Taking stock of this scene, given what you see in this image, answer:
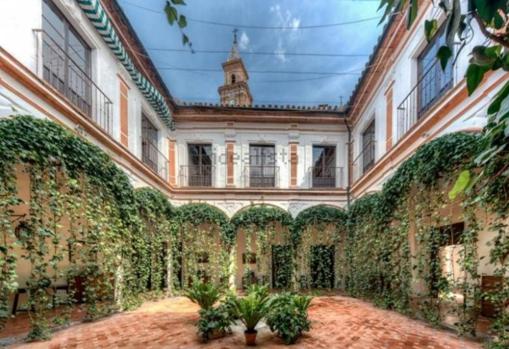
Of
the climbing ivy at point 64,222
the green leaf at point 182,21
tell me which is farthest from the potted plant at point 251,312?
the green leaf at point 182,21

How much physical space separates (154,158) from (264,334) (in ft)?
21.7

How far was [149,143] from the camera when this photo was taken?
29.5 ft

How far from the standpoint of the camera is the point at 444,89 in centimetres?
542

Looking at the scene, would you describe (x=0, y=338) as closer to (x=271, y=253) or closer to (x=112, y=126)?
(x=112, y=126)

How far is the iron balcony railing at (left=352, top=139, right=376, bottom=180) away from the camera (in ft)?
29.2

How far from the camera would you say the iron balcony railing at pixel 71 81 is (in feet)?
15.7

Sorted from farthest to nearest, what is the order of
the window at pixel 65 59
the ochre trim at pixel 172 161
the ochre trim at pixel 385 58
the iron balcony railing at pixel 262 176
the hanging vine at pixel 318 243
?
1. the iron balcony railing at pixel 262 176
2. the ochre trim at pixel 172 161
3. the hanging vine at pixel 318 243
4. the ochre trim at pixel 385 58
5. the window at pixel 65 59

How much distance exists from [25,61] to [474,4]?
533 centimetres

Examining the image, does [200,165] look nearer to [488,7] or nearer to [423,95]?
[423,95]

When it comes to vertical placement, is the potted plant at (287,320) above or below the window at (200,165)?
below

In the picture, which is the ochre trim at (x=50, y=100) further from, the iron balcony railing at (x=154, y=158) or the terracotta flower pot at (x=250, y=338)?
the terracotta flower pot at (x=250, y=338)

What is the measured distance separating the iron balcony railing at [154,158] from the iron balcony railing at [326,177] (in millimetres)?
5185

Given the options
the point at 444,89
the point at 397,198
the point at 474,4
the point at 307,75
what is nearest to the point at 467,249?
the point at 397,198

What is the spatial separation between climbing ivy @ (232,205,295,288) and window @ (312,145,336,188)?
2124 mm
